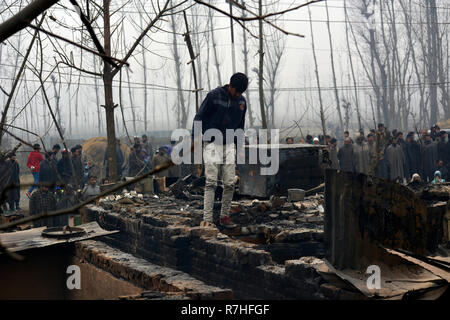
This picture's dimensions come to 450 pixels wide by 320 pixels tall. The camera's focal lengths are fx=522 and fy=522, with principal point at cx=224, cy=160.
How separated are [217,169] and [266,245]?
4.36ft

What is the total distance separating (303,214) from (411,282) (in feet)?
11.9

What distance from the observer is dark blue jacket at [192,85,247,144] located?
6801 millimetres

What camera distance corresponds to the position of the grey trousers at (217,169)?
22.6 feet

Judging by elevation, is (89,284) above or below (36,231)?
below

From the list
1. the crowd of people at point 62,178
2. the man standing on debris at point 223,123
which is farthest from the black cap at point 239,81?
the crowd of people at point 62,178

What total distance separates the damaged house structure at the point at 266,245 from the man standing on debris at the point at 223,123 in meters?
0.50

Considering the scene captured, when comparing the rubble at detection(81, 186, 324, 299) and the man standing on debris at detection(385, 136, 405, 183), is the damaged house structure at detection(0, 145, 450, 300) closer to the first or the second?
the rubble at detection(81, 186, 324, 299)

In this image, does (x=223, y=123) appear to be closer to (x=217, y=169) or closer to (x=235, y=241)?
(x=217, y=169)

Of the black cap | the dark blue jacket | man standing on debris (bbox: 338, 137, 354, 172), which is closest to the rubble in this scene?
the dark blue jacket

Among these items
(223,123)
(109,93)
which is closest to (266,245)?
(223,123)

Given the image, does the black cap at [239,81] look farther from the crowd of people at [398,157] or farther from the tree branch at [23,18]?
the crowd of people at [398,157]


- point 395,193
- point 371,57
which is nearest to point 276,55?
point 371,57
